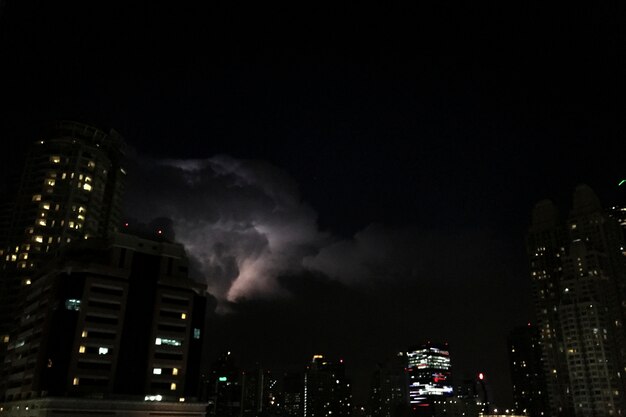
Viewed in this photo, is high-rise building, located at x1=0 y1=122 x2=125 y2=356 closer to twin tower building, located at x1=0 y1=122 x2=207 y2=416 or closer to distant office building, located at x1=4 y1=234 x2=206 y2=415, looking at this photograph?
twin tower building, located at x1=0 y1=122 x2=207 y2=416

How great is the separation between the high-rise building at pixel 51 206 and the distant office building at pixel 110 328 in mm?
19328

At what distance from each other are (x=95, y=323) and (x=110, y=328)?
10.5ft

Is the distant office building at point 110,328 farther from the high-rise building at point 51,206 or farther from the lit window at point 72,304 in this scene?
the high-rise building at point 51,206

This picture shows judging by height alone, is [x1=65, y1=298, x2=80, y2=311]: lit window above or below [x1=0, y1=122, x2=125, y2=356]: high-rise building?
below

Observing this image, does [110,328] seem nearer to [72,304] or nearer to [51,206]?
[72,304]

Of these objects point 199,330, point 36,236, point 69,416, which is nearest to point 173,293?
point 199,330

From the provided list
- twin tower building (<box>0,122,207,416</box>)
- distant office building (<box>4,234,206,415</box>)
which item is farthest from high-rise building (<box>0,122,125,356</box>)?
distant office building (<box>4,234,206,415</box>)

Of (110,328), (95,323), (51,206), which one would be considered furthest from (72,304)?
(51,206)

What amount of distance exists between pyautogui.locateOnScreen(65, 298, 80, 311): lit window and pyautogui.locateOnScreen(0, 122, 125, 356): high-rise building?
3944 centimetres

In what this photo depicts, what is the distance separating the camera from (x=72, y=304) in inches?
4373

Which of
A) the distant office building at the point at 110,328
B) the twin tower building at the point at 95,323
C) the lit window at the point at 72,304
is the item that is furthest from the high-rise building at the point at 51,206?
the lit window at the point at 72,304

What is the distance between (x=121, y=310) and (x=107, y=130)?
281ft

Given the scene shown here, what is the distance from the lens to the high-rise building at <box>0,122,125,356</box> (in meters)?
146

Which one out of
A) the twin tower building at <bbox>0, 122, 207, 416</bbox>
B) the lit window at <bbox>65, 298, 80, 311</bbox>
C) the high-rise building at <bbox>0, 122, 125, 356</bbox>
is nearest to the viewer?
the twin tower building at <bbox>0, 122, 207, 416</bbox>
